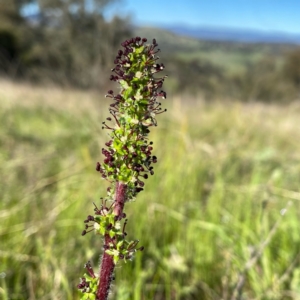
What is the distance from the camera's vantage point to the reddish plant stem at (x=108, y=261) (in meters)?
0.93

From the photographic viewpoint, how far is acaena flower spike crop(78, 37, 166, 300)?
0.92 meters

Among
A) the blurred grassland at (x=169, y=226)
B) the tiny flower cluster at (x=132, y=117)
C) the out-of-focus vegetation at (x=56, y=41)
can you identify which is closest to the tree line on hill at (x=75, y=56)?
the out-of-focus vegetation at (x=56, y=41)

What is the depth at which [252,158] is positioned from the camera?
216 inches

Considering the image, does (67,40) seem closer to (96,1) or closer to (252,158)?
(96,1)

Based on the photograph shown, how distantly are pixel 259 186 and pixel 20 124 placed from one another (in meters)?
5.82

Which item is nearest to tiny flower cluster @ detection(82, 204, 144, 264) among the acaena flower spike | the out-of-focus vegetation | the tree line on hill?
the acaena flower spike

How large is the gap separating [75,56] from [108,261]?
21313 mm

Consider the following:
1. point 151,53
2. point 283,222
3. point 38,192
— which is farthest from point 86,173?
point 151,53

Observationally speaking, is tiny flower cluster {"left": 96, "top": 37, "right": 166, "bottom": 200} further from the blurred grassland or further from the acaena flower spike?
the blurred grassland

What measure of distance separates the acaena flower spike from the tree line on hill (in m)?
12.1

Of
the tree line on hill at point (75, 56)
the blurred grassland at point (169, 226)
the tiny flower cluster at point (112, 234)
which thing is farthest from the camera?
the tree line on hill at point (75, 56)

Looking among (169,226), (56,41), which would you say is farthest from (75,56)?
(169,226)

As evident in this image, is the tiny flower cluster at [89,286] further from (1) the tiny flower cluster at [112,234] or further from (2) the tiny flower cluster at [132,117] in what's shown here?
(2) the tiny flower cluster at [132,117]

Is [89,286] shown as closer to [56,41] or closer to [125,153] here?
[125,153]
